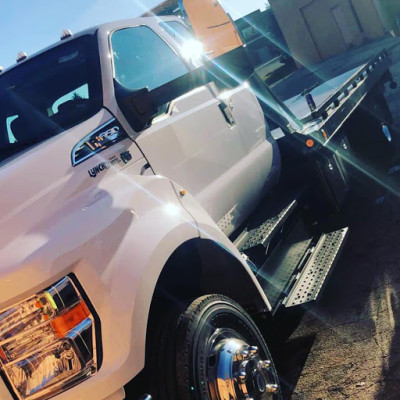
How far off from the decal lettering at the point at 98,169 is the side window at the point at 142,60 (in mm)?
731

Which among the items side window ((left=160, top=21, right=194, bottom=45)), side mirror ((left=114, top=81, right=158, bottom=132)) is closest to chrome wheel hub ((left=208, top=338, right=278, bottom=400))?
side mirror ((left=114, top=81, right=158, bottom=132))

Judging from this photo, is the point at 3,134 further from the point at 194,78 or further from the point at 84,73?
the point at 194,78

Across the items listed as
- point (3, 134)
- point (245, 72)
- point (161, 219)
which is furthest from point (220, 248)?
point (245, 72)

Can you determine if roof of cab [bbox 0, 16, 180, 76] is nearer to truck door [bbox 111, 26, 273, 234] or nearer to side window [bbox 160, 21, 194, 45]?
truck door [bbox 111, 26, 273, 234]

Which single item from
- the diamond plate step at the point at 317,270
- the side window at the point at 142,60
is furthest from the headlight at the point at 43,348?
the diamond plate step at the point at 317,270

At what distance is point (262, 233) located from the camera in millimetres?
3732

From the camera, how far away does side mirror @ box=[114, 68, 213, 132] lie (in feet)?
8.81

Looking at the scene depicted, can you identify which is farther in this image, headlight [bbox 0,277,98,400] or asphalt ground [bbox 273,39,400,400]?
asphalt ground [bbox 273,39,400,400]

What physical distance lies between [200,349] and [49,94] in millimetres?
1820

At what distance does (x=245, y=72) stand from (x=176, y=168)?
5.90 ft

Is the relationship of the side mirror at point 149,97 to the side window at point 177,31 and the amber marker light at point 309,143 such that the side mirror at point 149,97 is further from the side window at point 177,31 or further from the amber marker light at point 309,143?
the amber marker light at point 309,143

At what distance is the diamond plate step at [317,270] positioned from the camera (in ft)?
11.4

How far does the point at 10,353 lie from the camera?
1963mm

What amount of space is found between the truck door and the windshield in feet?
0.65
